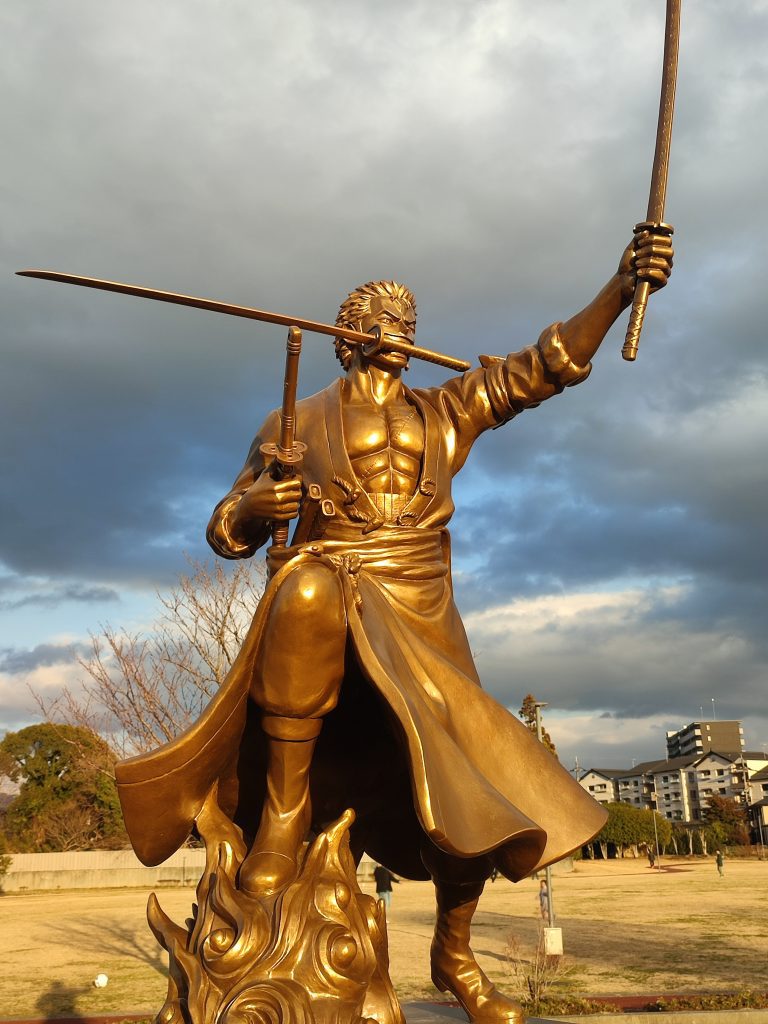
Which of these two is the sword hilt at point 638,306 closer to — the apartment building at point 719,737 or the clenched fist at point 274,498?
the clenched fist at point 274,498

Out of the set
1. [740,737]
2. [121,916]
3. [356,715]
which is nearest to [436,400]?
[356,715]

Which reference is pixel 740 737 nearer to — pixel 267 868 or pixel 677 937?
pixel 677 937

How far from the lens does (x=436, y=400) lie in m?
4.37

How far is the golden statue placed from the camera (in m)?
3.14

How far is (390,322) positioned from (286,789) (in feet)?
6.48

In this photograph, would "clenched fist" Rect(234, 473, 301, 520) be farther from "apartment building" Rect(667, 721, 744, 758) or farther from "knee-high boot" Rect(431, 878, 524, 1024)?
"apartment building" Rect(667, 721, 744, 758)

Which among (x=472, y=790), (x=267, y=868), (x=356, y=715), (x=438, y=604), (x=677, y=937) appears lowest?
(x=677, y=937)

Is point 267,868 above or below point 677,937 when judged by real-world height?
above

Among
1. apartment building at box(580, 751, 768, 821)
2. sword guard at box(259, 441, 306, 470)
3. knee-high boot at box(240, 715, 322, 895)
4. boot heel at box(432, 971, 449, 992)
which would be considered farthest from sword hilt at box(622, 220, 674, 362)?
apartment building at box(580, 751, 768, 821)

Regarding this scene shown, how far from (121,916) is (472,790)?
16.5m

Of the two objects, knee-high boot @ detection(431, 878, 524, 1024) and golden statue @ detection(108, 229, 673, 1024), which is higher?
golden statue @ detection(108, 229, 673, 1024)

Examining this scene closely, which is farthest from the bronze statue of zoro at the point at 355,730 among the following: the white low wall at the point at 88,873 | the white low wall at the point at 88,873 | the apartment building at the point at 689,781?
the apartment building at the point at 689,781

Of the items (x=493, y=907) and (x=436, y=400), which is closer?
(x=436, y=400)

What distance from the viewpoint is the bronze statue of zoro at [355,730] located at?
3.07 m
